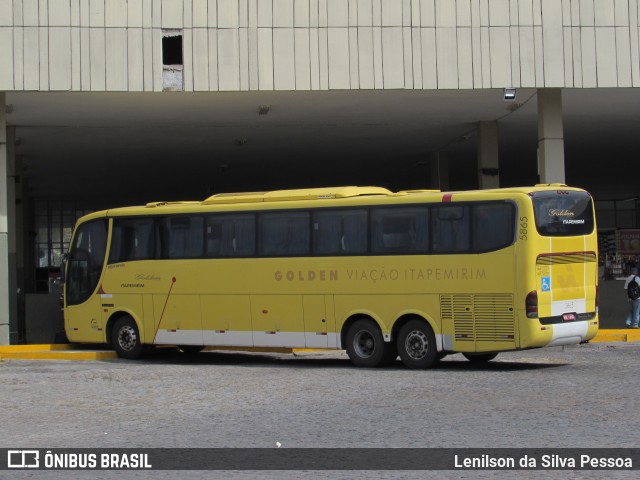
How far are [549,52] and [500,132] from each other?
902 cm

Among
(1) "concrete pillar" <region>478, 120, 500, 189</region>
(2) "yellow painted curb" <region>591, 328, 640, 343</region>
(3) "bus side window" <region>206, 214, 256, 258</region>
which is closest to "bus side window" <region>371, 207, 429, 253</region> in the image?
(3) "bus side window" <region>206, 214, 256, 258</region>

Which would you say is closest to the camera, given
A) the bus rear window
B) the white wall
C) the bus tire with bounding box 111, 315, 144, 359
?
the bus rear window

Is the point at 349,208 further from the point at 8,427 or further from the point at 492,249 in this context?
the point at 8,427

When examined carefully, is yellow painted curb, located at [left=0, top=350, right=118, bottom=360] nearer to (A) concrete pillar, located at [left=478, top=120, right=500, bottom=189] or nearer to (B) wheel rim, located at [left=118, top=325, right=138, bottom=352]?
(B) wheel rim, located at [left=118, top=325, right=138, bottom=352]

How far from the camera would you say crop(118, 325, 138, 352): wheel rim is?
22.3 meters

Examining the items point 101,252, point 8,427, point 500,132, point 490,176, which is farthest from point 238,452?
point 500,132

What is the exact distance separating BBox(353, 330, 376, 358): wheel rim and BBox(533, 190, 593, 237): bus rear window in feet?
12.6

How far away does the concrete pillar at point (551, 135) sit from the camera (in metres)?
24.8

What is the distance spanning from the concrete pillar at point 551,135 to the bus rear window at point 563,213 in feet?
20.1

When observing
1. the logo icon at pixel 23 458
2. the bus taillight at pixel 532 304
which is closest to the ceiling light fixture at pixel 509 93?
the bus taillight at pixel 532 304

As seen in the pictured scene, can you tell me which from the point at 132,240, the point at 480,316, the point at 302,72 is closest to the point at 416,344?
the point at 480,316

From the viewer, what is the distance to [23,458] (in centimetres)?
999

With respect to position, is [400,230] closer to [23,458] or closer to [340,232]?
[340,232]

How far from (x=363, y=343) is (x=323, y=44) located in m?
7.19
